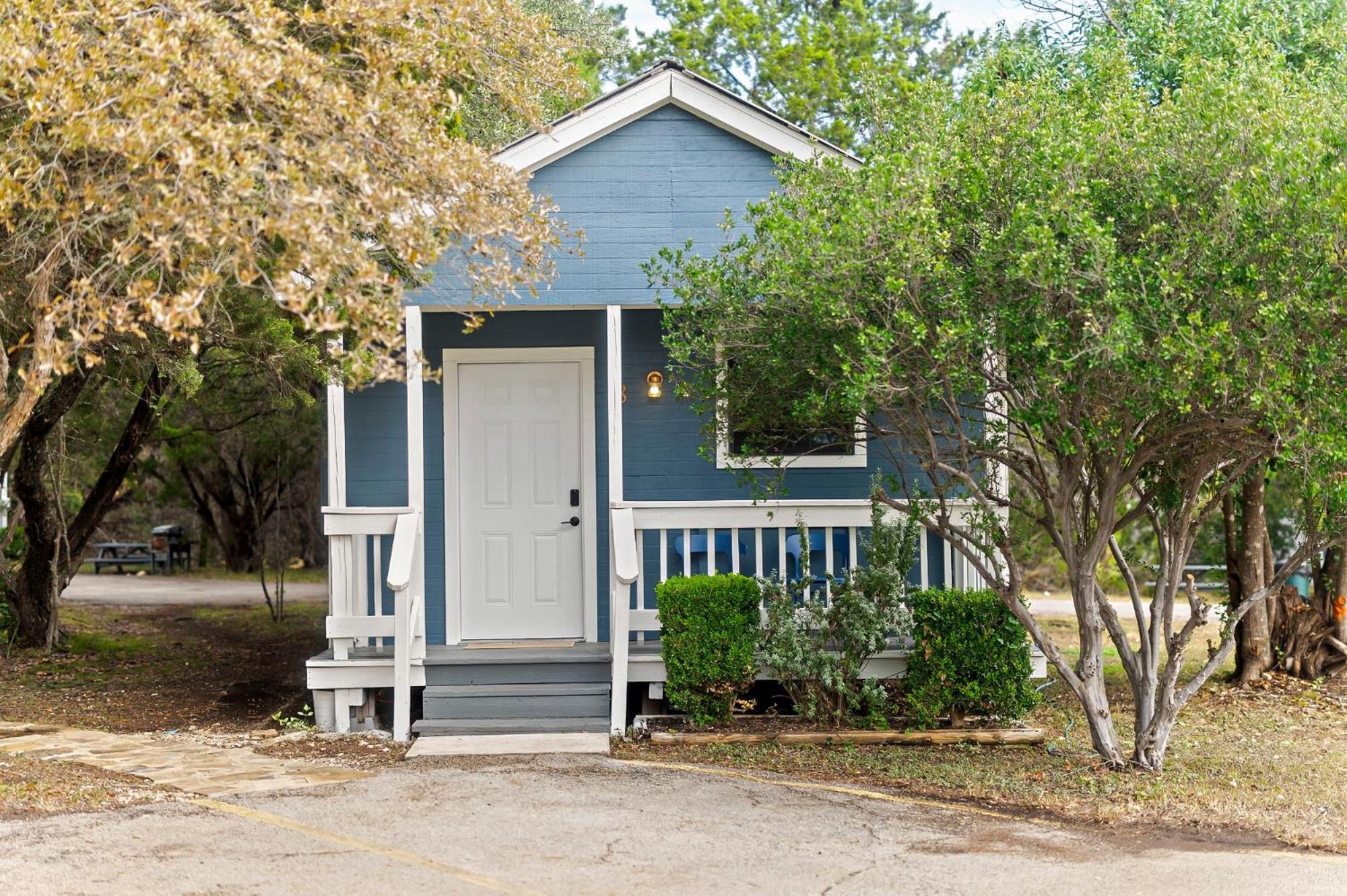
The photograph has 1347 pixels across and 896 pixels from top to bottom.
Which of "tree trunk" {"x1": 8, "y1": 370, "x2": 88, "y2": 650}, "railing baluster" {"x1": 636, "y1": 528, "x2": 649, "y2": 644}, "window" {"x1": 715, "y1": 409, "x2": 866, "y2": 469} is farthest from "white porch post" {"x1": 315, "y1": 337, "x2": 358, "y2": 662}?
"tree trunk" {"x1": 8, "y1": 370, "x2": 88, "y2": 650}

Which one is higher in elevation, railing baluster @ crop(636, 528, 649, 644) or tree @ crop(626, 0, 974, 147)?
tree @ crop(626, 0, 974, 147)

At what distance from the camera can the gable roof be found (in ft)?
29.0

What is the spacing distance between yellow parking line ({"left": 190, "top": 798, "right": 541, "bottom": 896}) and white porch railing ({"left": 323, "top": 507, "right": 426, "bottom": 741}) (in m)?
1.92

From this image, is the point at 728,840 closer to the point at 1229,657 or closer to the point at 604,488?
the point at 604,488

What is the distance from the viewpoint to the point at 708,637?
791 cm

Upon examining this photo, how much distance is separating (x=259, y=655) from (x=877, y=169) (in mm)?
9516

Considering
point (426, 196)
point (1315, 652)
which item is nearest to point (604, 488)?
point (426, 196)

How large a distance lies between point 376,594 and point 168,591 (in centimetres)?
1378

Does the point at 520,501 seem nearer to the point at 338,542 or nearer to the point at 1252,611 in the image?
the point at 338,542

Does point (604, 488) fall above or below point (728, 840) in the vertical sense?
above

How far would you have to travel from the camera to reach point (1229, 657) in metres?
12.3

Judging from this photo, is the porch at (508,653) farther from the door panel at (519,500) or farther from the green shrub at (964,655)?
the door panel at (519,500)

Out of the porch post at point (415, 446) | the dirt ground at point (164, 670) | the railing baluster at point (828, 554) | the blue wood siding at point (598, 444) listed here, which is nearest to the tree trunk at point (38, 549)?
the dirt ground at point (164, 670)

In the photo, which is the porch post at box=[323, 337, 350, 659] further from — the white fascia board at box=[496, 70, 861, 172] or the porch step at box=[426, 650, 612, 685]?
the white fascia board at box=[496, 70, 861, 172]
